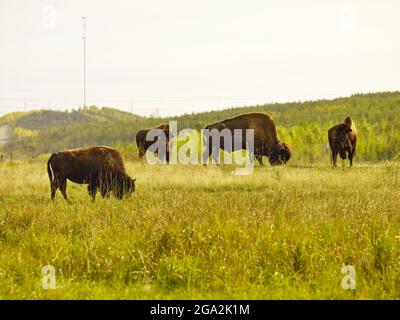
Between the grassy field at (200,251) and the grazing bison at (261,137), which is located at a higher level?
the grazing bison at (261,137)

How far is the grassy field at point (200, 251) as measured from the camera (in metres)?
5.52

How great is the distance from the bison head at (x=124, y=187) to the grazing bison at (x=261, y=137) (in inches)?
328

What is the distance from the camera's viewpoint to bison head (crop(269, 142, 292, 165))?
755 inches

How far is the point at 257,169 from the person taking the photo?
17625 millimetres

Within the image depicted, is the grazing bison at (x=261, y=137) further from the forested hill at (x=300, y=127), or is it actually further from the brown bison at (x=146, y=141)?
the forested hill at (x=300, y=127)

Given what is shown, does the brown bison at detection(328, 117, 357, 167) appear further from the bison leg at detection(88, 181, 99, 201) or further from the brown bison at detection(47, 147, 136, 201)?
the bison leg at detection(88, 181, 99, 201)

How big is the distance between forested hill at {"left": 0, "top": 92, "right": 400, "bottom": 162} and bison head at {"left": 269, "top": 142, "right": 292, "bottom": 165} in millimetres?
6399

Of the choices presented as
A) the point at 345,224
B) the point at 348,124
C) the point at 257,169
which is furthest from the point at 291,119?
the point at 345,224

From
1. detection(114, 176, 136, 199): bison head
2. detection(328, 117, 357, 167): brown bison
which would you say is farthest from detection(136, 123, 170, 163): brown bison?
detection(114, 176, 136, 199): bison head

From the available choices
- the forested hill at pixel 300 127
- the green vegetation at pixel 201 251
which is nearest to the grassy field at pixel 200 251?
the green vegetation at pixel 201 251

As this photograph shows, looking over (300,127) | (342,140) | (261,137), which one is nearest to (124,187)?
(261,137)
